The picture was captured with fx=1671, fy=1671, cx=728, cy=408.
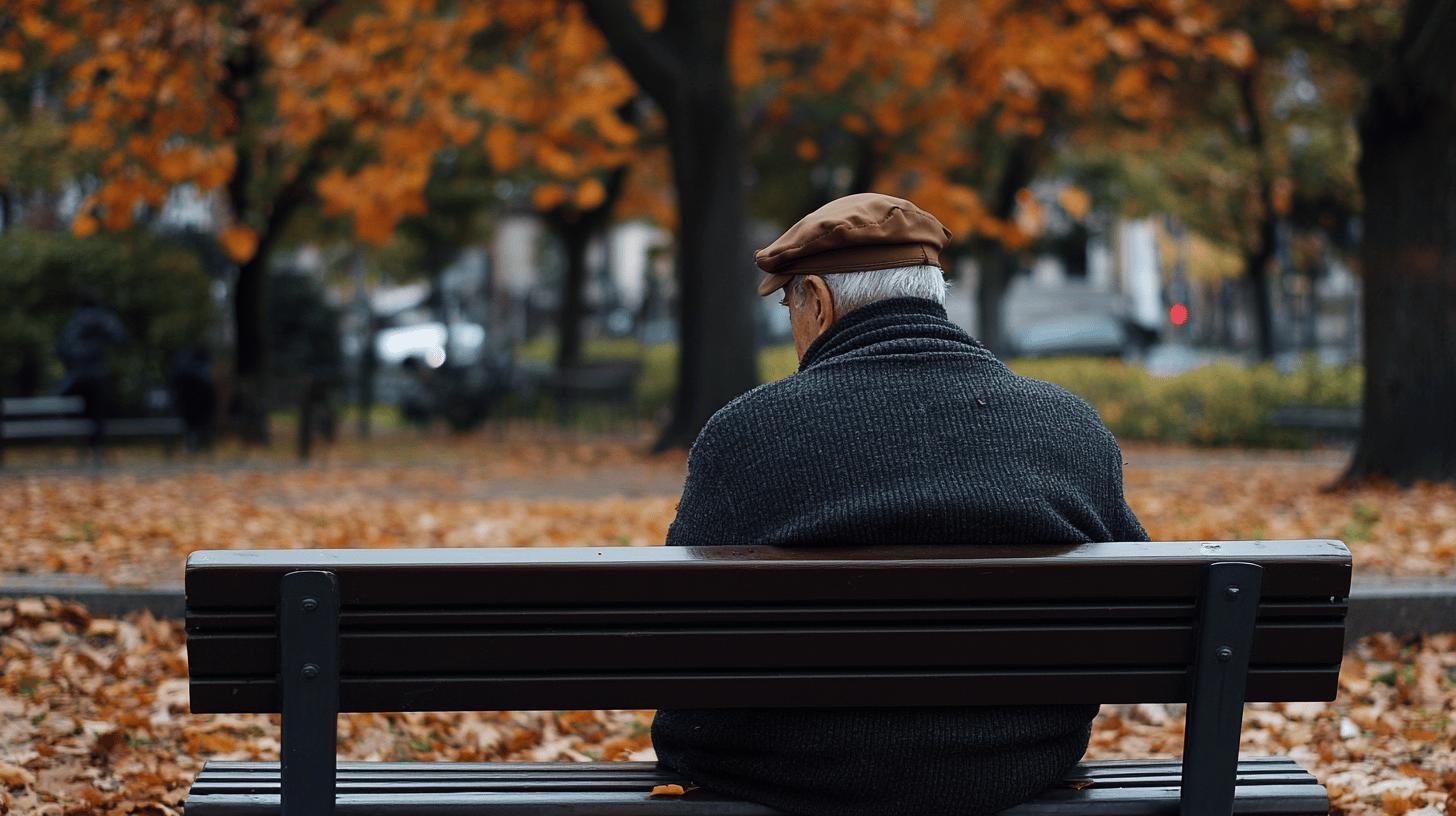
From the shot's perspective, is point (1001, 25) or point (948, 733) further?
point (1001, 25)

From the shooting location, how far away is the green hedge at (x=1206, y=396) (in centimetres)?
1894

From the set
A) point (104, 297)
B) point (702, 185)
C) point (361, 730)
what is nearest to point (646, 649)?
point (361, 730)

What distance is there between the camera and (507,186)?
29.1 m

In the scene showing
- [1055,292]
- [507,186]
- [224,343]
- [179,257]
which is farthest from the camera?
[1055,292]

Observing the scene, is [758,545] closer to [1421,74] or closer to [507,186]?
[1421,74]

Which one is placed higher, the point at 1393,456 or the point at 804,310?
the point at 804,310

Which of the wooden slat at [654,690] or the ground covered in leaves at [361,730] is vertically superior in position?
the wooden slat at [654,690]

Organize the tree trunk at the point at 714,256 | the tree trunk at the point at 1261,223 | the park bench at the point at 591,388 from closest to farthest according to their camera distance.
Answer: the tree trunk at the point at 714,256
the park bench at the point at 591,388
the tree trunk at the point at 1261,223

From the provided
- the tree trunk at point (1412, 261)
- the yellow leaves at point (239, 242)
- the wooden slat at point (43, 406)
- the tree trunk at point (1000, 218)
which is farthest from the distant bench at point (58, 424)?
the tree trunk at point (1000, 218)

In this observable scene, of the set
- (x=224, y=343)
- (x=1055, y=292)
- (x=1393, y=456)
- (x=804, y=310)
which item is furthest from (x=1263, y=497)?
(x=1055, y=292)

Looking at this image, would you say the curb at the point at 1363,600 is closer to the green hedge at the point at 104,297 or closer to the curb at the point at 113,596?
the curb at the point at 113,596

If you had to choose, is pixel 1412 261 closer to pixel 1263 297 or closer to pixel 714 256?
pixel 714 256

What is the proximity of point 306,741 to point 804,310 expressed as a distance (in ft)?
3.64

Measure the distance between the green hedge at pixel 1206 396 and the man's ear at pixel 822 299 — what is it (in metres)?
15.8
